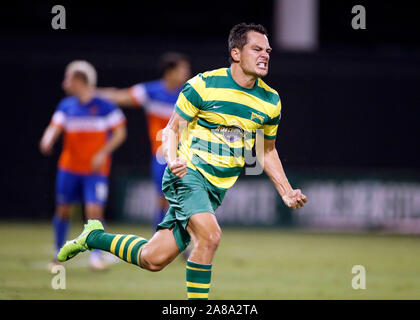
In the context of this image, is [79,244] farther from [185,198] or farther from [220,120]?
[220,120]

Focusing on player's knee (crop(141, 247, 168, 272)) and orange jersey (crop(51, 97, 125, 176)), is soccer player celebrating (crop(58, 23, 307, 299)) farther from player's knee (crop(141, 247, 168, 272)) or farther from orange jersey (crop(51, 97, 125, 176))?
orange jersey (crop(51, 97, 125, 176))

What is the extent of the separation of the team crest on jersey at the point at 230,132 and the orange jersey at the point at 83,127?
396cm

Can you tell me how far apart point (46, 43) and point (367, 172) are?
20.3ft

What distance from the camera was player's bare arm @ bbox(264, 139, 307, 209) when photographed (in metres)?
6.14

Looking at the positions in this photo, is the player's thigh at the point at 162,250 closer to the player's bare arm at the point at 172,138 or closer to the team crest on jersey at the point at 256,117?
the player's bare arm at the point at 172,138

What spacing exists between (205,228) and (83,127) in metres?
4.64

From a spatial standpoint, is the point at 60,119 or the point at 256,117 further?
the point at 60,119

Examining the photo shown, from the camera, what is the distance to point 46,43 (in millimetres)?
15203

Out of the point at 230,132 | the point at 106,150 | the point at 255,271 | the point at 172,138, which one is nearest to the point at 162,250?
the point at 172,138

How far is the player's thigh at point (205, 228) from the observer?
18.8 ft

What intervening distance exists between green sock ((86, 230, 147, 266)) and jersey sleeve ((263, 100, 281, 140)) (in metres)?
1.23

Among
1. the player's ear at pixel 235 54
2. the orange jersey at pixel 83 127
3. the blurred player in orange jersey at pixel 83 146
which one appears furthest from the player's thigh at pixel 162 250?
the orange jersey at pixel 83 127

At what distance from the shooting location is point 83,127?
10055 millimetres

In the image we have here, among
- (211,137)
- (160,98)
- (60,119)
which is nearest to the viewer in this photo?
(211,137)
